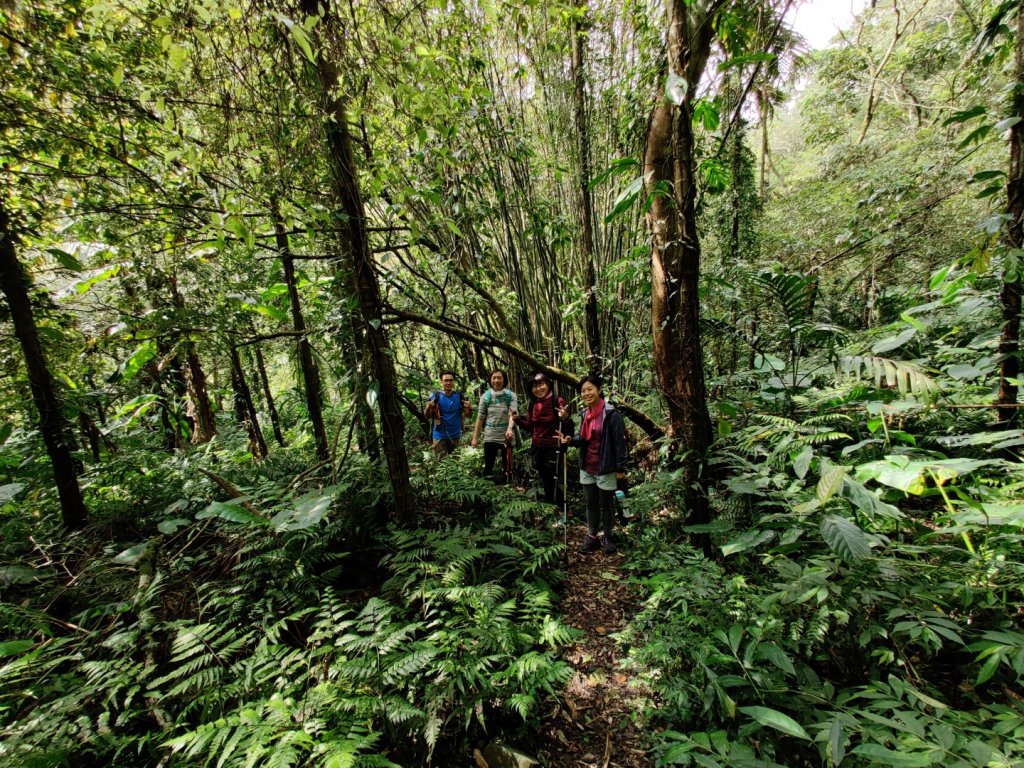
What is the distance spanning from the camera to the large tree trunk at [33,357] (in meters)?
2.40

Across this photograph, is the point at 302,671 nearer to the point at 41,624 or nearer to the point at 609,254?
the point at 41,624

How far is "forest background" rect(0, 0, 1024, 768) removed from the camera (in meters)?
1.55

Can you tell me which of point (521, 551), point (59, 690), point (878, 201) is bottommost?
point (521, 551)

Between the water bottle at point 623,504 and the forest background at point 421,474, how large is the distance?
6.8 inches

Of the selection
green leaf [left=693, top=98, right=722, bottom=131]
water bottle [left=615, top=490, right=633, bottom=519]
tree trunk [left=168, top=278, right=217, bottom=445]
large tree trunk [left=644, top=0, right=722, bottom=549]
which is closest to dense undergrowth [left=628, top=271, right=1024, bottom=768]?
large tree trunk [left=644, top=0, right=722, bottom=549]

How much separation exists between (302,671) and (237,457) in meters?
3.57

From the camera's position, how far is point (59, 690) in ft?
5.41

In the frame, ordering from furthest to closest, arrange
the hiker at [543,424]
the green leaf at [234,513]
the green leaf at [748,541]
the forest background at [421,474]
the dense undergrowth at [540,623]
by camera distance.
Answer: the hiker at [543,424], the green leaf at [234,513], the green leaf at [748,541], the forest background at [421,474], the dense undergrowth at [540,623]

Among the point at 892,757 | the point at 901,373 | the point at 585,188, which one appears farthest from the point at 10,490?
the point at 901,373

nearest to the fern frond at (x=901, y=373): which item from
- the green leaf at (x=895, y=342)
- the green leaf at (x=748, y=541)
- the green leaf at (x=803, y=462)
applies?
the green leaf at (x=895, y=342)

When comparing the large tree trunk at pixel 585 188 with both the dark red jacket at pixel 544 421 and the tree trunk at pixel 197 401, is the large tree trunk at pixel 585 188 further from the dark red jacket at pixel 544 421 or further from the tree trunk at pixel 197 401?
the tree trunk at pixel 197 401

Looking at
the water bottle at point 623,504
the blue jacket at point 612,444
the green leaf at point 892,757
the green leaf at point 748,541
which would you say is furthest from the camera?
the water bottle at point 623,504

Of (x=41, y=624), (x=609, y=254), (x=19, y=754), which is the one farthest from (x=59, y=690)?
(x=609, y=254)

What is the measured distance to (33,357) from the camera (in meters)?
2.49
